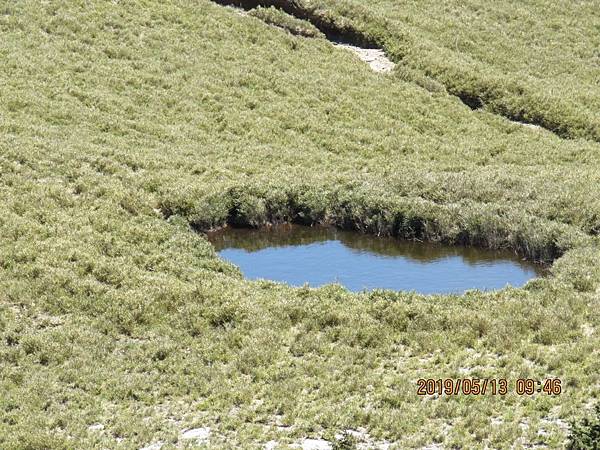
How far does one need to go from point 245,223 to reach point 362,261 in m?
3.77

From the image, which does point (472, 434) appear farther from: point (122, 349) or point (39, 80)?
point (39, 80)

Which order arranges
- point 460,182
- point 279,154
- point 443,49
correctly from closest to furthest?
point 460,182
point 279,154
point 443,49

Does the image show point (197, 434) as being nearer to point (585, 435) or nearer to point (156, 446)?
point (156, 446)

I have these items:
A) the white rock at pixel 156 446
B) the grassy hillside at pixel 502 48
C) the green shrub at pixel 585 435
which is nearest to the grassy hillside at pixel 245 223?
the white rock at pixel 156 446

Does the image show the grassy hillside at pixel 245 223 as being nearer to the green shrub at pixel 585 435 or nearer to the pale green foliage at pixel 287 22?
the green shrub at pixel 585 435

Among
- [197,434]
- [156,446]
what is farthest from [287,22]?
[156,446]

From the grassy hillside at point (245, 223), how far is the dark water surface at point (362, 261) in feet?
1.70

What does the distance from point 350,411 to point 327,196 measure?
12220 mm

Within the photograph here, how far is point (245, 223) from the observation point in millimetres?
27562

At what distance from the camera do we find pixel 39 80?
34.8m

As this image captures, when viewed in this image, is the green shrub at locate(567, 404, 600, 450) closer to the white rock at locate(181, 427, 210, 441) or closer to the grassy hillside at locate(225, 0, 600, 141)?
the white rock at locate(181, 427, 210, 441)

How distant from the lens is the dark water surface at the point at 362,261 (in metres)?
23.9

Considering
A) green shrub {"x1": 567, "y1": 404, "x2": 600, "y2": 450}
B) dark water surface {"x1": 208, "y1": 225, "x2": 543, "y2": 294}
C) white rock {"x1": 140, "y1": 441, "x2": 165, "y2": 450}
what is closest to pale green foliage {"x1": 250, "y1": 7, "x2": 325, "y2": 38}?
dark water surface {"x1": 208, "y1": 225, "x2": 543, "y2": 294}

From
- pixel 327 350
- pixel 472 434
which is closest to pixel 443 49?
pixel 327 350
